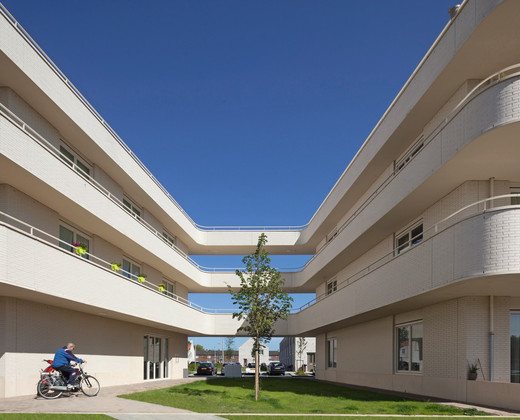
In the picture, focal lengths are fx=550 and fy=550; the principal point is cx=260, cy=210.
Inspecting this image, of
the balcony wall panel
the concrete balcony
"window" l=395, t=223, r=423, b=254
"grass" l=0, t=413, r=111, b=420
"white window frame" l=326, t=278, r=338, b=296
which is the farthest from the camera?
"white window frame" l=326, t=278, r=338, b=296

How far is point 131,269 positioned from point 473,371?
745 inches

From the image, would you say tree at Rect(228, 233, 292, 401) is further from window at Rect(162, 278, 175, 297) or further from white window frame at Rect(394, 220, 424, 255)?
window at Rect(162, 278, 175, 297)

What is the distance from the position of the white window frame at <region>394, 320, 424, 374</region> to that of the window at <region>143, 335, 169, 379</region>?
48.2 ft

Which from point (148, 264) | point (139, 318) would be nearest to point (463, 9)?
point (139, 318)

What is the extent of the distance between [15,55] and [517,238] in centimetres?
1429

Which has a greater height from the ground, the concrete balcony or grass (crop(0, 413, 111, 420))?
the concrete balcony

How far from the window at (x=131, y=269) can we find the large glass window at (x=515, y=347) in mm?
18009

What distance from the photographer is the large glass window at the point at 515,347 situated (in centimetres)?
1545

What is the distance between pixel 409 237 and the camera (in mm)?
21594

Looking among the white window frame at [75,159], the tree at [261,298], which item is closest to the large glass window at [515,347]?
the tree at [261,298]

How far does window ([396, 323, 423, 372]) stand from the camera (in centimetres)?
2023

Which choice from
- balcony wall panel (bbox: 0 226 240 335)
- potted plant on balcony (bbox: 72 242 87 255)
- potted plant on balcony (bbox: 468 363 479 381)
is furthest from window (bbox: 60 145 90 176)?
potted plant on balcony (bbox: 468 363 479 381)

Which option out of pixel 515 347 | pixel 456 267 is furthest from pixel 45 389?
pixel 515 347

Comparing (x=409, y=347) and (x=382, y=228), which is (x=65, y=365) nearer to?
(x=409, y=347)
